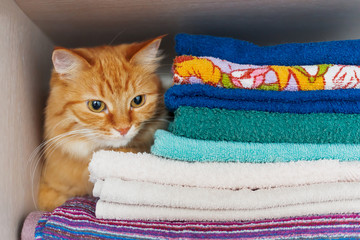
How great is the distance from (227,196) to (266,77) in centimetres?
23


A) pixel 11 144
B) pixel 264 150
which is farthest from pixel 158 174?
pixel 11 144

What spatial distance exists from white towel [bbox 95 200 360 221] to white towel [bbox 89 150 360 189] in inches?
1.7

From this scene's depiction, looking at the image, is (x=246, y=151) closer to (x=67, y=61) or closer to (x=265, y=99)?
(x=265, y=99)

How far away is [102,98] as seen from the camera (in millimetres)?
736

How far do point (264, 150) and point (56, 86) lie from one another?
508 mm

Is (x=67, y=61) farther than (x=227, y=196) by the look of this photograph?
Yes

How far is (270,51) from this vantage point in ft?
2.18

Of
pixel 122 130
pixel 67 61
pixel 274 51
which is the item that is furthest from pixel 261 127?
pixel 67 61

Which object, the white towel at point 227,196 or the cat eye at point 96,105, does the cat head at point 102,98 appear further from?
the white towel at point 227,196

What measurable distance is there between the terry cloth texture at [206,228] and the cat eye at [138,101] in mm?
286

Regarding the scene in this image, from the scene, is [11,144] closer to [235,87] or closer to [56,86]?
[56,86]

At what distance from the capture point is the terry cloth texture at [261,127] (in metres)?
0.59

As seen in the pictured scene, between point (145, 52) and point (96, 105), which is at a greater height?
point (145, 52)

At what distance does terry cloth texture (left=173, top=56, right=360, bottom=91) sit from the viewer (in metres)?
0.61
